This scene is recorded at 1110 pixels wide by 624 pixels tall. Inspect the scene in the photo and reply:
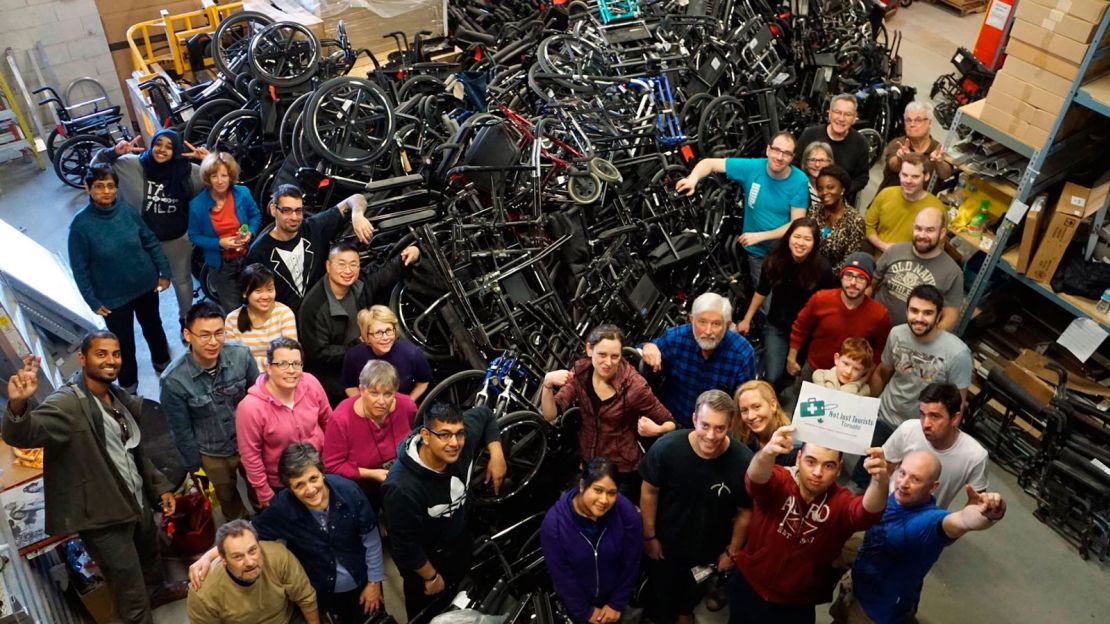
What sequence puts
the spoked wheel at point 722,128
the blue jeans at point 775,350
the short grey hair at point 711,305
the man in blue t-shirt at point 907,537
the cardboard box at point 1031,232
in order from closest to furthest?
the man in blue t-shirt at point 907,537, the short grey hair at point 711,305, the cardboard box at point 1031,232, the blue jeans at point 775,350, the spoked wheel at point 722,128

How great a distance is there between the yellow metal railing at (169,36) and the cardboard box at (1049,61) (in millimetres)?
6759

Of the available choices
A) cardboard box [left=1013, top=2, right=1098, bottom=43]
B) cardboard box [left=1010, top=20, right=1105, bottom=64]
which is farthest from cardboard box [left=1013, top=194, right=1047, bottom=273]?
cardboard box [left=1013, top=2, right=1098, bottom=43]

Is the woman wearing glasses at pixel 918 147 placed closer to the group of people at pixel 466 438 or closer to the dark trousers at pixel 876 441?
the group of people at pixel 466 438

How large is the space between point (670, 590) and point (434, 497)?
4.47 feet

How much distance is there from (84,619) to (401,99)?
14.5ft

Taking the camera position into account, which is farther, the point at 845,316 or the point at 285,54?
the point at 285,54

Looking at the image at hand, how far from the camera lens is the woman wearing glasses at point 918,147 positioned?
605cm

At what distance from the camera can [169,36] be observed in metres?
8.02

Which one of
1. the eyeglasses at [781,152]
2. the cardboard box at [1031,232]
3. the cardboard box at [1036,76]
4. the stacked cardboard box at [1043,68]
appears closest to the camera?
the stacked cardboard box at [1043,68]

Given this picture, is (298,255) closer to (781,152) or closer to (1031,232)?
(781,152)

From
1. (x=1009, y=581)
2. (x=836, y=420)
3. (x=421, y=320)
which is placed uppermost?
(x=836, y=420)

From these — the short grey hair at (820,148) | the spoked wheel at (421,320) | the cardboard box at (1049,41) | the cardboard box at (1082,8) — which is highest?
the cardboard box at (1082,8)

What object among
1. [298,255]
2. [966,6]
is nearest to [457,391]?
[298,255]

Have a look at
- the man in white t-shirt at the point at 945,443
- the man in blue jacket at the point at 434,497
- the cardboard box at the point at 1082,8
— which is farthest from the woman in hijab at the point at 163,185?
the cardboard box at the point at 1082,8
